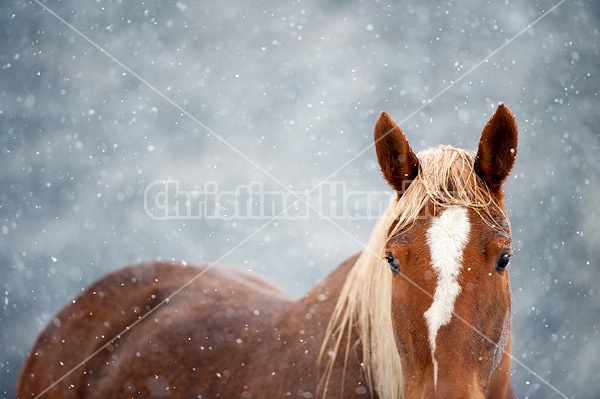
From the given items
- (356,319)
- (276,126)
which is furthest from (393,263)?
(276,126)

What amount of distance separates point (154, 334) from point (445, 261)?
2.13 m

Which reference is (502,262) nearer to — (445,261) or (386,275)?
(445,261)

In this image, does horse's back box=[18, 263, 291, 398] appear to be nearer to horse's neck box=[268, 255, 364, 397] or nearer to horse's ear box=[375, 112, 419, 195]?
horse's neck box=[268, 255, 364, 397]

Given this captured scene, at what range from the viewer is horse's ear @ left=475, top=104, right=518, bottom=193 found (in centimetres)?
190

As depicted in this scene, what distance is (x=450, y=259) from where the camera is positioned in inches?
66.6

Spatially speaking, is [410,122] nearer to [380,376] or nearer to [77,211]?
[77,211]

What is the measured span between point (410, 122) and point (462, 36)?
262 cm

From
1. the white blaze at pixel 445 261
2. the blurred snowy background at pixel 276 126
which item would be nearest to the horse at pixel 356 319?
the white blaze at pixel 445 261

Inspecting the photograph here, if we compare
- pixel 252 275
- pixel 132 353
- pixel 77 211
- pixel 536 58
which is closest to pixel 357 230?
pixel 536 58

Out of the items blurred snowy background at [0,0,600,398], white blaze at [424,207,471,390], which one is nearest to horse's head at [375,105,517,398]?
white blaze at [424,207,471,390]

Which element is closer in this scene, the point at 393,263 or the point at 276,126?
the point at 393,263

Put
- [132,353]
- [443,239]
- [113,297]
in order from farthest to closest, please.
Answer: [113,297] < [132,353] < [443,239]

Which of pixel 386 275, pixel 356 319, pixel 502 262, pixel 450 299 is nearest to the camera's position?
pixel 450 299

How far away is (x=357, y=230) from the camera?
1434 centimetres
